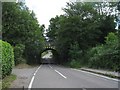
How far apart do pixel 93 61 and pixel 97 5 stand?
88.3 feet

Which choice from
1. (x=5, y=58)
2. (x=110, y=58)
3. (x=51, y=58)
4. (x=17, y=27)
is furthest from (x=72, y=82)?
(x=51, y=58)

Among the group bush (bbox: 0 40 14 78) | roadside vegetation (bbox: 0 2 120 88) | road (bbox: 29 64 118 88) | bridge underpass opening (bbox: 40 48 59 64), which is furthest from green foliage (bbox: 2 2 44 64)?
bridge underpass opening (bbox: 40 48 59 64)

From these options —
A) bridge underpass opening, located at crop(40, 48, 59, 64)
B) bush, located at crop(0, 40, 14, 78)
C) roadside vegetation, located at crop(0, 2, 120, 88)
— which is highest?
roadside vegetation, located at crop(0, 2, 120, 88)

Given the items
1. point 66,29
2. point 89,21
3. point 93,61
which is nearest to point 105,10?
point 89,21

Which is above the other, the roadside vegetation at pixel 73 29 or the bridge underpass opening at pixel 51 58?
the roadside vegetation at pixel 73 29

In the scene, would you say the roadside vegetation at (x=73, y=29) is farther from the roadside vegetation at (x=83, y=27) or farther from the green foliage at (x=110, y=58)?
the green foliage at (x=110, y=58)

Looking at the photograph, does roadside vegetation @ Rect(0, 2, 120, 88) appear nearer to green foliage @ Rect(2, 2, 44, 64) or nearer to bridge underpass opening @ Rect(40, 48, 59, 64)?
green foliage @ Rect(2, 2, 44, 64)

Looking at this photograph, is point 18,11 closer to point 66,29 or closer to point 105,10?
point 66,29

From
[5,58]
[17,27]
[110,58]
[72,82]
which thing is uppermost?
[17,27]

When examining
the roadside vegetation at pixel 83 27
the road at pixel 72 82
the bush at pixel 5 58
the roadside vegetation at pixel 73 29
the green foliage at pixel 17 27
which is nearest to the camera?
the road at pixel 72 82

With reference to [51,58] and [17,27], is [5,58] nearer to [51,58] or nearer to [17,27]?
[17,27]

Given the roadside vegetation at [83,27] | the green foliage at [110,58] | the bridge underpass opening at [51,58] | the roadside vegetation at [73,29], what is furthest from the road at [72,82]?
the bridge underpass opening at [51,58]

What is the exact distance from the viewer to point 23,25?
2148 inches

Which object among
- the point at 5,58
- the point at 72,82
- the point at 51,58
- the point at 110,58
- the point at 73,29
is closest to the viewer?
the point at 72,82
